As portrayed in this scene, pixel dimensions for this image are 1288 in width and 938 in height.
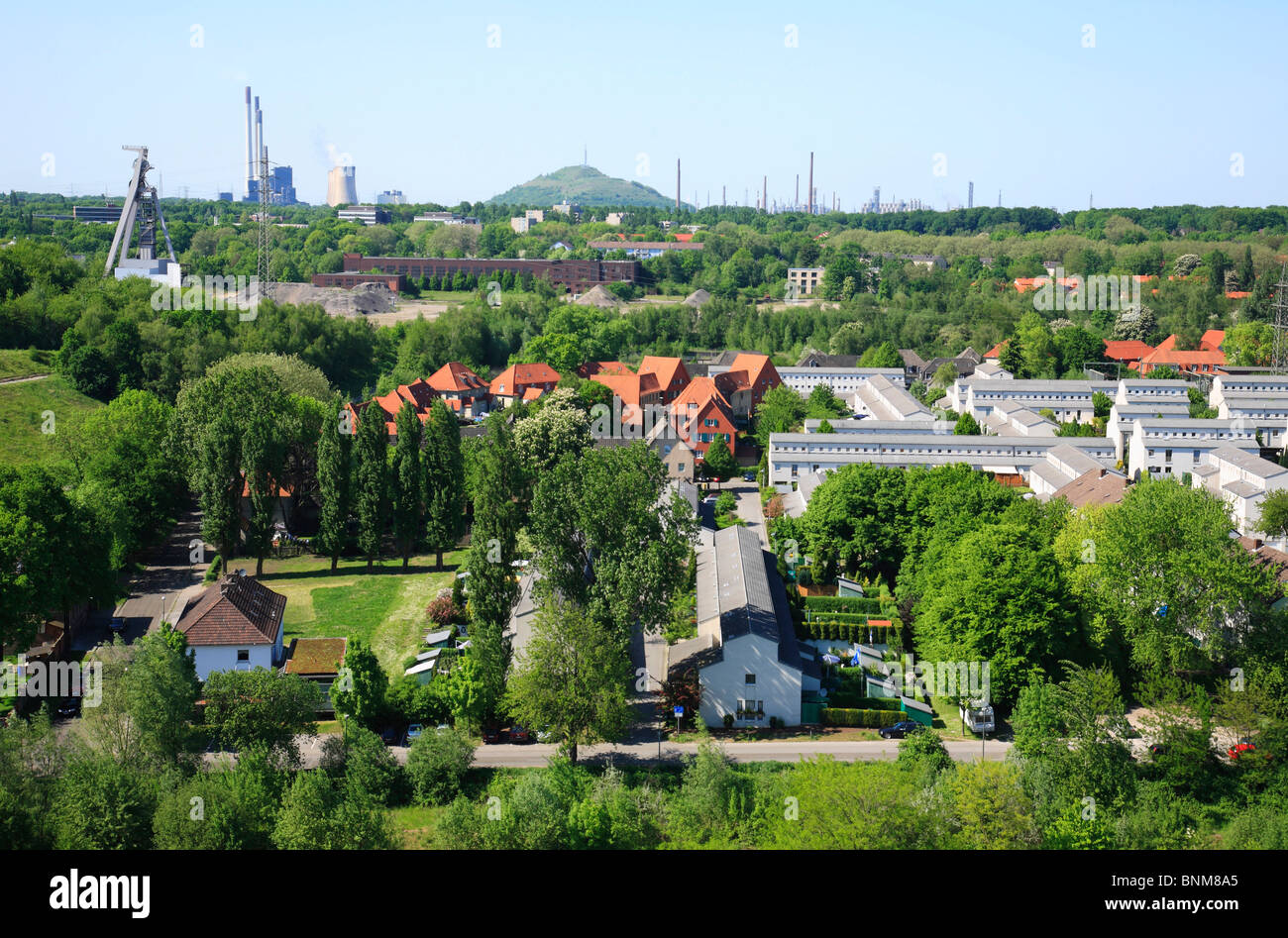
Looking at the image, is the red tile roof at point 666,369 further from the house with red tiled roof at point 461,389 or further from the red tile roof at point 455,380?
the red tile roof at point 455,380

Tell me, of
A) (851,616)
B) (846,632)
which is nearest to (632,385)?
(851,616)

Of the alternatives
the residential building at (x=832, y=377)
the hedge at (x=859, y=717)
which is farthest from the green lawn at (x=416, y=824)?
the residential building at (x=832, y=377)

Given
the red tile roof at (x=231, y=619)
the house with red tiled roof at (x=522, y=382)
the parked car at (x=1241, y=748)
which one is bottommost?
the parked car at (x=1241, y=748)

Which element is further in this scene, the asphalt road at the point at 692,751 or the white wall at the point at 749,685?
the white wall at the point at 749,685

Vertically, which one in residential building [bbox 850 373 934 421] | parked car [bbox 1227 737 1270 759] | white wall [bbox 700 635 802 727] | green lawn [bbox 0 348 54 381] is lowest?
parked car [bbox 1227 737 1270 759]

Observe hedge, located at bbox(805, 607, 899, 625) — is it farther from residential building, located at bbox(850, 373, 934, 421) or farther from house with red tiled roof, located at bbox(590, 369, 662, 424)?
house with red tiled roof, located at bbox(590, 369, 662, 424)

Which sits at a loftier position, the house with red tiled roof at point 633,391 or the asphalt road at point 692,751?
the house with red tiled roof at point 633,391

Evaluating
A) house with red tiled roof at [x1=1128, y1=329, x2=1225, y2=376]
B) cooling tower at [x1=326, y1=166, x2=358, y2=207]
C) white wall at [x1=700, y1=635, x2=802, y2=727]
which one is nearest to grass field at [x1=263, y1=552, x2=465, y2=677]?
white wall at [x1=700, y1=635, x2=802, y2=727]
